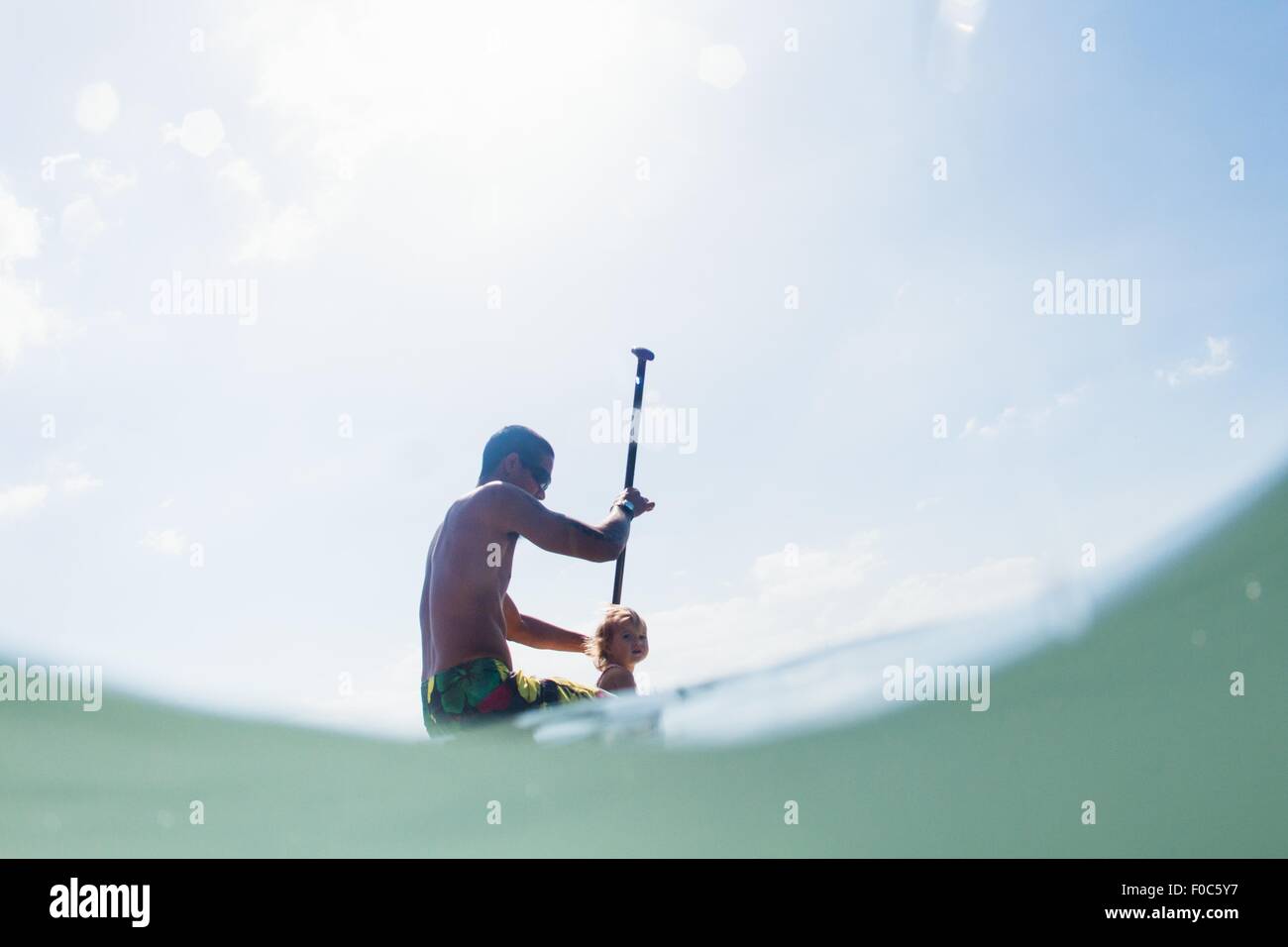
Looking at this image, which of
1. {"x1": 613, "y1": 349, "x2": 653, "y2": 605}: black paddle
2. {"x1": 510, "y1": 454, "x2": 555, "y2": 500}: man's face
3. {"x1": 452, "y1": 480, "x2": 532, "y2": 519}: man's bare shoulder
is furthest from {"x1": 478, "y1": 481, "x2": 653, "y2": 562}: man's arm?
{"x1": 613, "y1": 349, "x2": 653, "y2": 605}: black paddle

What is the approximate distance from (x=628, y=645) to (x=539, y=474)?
42.9 inches

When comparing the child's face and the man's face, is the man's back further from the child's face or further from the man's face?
the child's face

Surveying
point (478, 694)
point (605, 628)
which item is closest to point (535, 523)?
point (478, 694)

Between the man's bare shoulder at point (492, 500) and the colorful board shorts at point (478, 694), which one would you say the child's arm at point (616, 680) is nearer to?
Result: the colorful board shorts at point (478, 694)

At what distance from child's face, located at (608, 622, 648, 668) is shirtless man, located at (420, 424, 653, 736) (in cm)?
60

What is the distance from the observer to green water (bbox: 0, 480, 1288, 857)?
12.1 feet

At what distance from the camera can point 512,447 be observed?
3.46 metres

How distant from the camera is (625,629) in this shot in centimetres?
403

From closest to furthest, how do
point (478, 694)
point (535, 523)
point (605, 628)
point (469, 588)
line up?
point (478, 694) < point (469, 588) < point (535, 523) < point (605, 628)

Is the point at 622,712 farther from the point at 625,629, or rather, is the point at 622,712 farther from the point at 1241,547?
the point at 1241,547

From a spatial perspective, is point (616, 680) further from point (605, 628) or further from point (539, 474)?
point (539, 474)

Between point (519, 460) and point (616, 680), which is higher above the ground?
point (519, 460)
